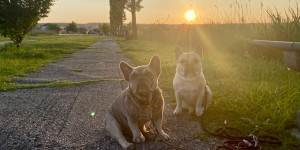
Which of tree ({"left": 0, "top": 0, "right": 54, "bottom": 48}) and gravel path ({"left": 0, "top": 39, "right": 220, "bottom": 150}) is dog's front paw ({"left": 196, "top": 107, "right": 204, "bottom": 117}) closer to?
gravel path ({"left": 0, "top": 39, "right": 220, "bottom": 150})

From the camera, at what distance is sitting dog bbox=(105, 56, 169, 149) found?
8.28ft

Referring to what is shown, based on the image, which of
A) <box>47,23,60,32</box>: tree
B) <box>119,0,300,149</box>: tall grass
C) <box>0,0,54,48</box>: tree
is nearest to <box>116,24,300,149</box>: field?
<box>119,0,300,149</box>: tall grass

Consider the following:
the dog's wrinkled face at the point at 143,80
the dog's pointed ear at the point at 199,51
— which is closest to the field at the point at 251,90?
the dog's pointed ear at the point at 199,51

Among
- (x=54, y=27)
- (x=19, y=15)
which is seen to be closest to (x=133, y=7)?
(x=19, y=15)

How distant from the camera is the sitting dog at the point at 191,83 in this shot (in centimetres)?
346

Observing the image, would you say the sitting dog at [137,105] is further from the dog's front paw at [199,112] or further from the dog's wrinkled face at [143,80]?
the dog's front paw at [199,112]

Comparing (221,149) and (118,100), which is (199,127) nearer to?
(221,149)

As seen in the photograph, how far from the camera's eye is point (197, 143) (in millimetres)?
2855

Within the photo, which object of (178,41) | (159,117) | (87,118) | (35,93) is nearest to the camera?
(159,117)

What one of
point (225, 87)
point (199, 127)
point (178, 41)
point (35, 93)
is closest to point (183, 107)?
point (199, 127)

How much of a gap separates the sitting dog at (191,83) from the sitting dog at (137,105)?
850mm

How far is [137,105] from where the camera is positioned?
8.66ft

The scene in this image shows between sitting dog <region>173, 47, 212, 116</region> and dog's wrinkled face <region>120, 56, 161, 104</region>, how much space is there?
877 mm

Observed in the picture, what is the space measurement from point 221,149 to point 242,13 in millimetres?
8147
